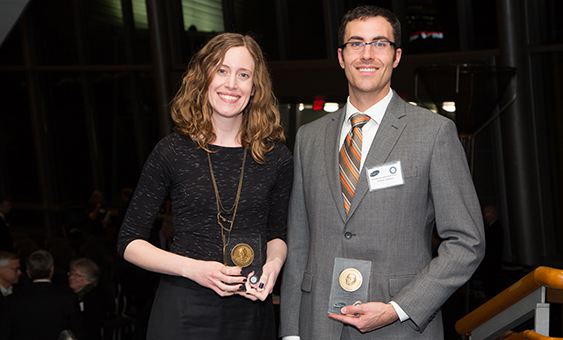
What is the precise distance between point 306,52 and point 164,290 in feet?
22.3

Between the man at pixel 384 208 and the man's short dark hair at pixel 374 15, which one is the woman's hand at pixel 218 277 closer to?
the man at pixel 384 208

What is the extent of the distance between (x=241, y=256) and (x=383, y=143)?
0.57 m

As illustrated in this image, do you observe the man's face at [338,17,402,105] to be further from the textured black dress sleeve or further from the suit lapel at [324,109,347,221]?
the textured black dress sleeve

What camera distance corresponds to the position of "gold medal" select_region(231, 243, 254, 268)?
1721 millimetres

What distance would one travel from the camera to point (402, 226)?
1.75 meters

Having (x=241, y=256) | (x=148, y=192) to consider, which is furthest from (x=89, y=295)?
(x=241, y=256)

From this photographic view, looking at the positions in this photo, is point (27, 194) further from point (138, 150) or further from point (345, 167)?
point (345, 167)

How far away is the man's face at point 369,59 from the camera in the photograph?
181cm

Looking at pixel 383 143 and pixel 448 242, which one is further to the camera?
pixel 383 143

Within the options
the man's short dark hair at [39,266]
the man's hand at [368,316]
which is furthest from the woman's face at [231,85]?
the man's short dark hair at [39,266]

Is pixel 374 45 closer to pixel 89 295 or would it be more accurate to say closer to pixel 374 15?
pixel 374 15

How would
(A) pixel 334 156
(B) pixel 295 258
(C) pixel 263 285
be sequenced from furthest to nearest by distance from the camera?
(B) pixel 295 258 → (A) pixel 334 156 → (C) pixel 263 285

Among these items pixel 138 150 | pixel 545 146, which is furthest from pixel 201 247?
pixel 138 150

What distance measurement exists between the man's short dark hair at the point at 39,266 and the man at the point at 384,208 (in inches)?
117
